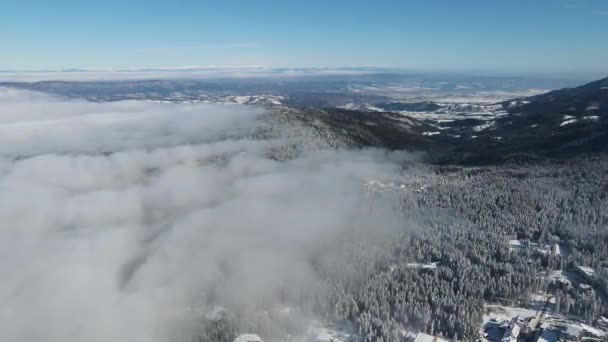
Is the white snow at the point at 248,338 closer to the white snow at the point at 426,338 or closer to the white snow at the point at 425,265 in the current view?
the white snow at the point at 426,338

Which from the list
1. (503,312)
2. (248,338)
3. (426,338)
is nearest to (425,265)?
(503,312)

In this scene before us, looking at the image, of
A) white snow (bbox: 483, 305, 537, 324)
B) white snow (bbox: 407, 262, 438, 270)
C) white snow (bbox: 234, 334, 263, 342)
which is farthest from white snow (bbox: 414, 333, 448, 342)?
white snow (bbox: 234, 334, 263, 342)

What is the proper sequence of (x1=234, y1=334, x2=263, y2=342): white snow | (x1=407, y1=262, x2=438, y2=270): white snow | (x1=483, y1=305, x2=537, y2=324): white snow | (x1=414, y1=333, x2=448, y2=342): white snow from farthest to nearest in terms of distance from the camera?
(x1=407, y1=262, x2=438, y2=270): white snow
(x1=483, y1=305, x2=537, y2=324): white snow
(x1=234, y1=334, x2=263, y2=342): white snow
(x1=414, y1=333, x2=448, y2=342): white snow

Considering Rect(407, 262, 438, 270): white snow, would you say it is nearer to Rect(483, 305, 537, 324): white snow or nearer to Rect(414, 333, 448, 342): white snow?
Rect(483, 305, 537, 324): white snow

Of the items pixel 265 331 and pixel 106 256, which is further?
pixel 106 256

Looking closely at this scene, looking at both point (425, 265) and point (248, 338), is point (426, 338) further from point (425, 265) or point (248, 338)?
point (248, 338)

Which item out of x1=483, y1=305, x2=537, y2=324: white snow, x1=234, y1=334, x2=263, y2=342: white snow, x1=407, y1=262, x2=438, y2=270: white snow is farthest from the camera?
x1=407, y1=262, x2=438, y2=270: white snow

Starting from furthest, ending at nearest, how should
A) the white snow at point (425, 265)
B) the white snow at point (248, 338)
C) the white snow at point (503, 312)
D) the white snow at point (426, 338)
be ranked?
the white snow at point (425, 265) < the white snow at point (503, 312) < the white snow at point (248, 338) < the white snow at point (426, 338)

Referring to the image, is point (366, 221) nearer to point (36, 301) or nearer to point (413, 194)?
point (413, 194)

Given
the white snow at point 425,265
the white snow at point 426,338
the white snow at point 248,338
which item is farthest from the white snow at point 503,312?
the white snow at point 248,338

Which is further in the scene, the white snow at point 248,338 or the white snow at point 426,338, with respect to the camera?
the white snow at point 248,338

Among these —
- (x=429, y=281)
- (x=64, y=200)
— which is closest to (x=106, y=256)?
(x=64, y=200)
